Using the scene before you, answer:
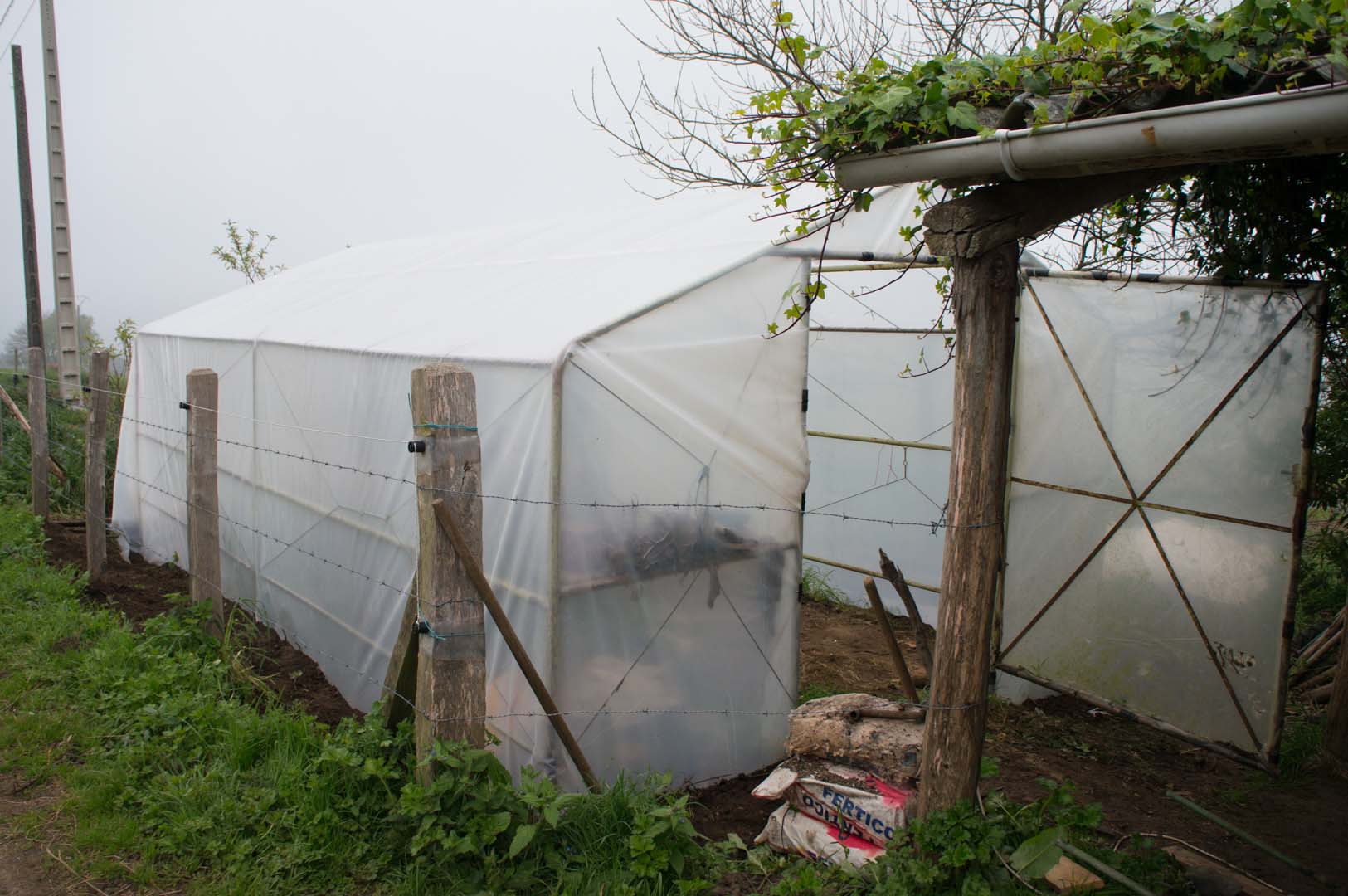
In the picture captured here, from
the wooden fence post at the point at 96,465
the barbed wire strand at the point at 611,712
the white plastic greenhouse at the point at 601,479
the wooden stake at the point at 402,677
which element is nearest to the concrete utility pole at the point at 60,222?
the wooden fence post at the point at 96,465

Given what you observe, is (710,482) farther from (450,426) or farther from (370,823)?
(370,823)

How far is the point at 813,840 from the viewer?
379 cm

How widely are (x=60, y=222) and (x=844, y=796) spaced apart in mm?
13209

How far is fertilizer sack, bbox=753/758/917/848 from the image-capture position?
12.0 feet

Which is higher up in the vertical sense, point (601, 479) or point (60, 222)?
point (60, 222)

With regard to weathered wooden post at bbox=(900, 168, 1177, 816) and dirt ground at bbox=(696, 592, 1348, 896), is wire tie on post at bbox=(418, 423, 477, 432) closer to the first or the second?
weathered wooden post at bbox=(900, 168, 1177, 816)

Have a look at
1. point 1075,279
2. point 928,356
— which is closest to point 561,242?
point 928,356

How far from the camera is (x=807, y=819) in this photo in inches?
152

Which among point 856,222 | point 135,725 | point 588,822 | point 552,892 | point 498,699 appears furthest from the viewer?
point 856,222

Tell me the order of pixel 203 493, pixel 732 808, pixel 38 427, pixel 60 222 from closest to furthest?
pixel 732 808, pixel 203 493, pixel 38 427, pixel 60 222

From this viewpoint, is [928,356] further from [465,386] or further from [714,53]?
[465,386]

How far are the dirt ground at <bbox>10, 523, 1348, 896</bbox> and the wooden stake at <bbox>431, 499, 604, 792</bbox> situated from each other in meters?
0.69

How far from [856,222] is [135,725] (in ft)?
13.9

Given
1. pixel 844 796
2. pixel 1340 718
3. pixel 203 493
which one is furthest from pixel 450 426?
pixel 1340 718
